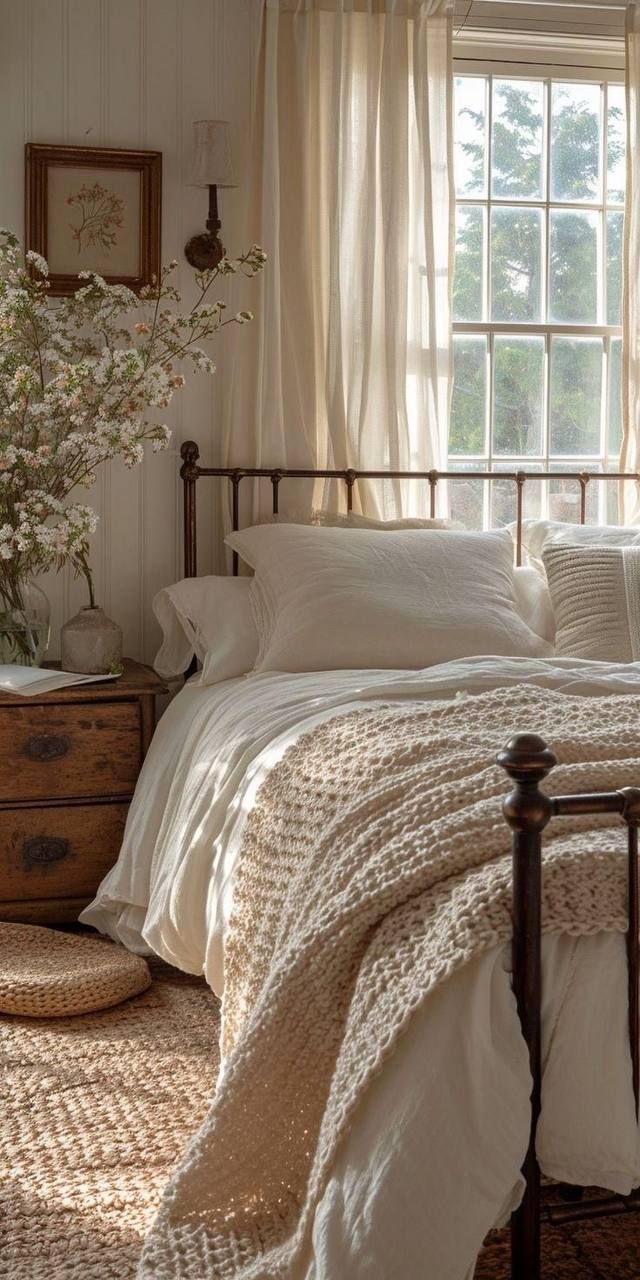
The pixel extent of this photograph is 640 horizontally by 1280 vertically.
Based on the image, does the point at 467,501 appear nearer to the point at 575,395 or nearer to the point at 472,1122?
the point at 575,395

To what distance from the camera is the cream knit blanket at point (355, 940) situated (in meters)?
1.34

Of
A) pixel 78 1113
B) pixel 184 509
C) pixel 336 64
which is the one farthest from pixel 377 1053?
pixel 336 64

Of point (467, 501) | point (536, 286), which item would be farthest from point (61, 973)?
point (536, 286)

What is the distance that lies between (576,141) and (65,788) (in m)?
2.27

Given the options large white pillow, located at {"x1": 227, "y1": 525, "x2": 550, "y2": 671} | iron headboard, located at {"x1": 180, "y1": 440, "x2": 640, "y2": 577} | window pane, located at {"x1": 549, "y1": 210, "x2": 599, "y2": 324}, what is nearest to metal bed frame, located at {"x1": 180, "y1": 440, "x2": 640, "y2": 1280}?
large white pillow, located at {"x1": 227, "y1": 525, "x2": 550, "y2": 671}

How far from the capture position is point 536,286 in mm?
3703

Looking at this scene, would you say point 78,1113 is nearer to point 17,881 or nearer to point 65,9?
point 17,881

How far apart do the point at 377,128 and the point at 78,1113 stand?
8.08 feet

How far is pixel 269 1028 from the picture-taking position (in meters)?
1.50

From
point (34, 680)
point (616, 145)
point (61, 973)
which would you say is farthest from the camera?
point (616, 145)

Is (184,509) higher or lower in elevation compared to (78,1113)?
higher

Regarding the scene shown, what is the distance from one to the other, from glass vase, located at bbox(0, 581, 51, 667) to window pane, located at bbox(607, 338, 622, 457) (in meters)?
1.69

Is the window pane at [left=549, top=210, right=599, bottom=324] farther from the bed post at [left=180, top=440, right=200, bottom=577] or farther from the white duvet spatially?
the white duvet

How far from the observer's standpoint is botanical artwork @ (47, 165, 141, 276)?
10.7 feet
